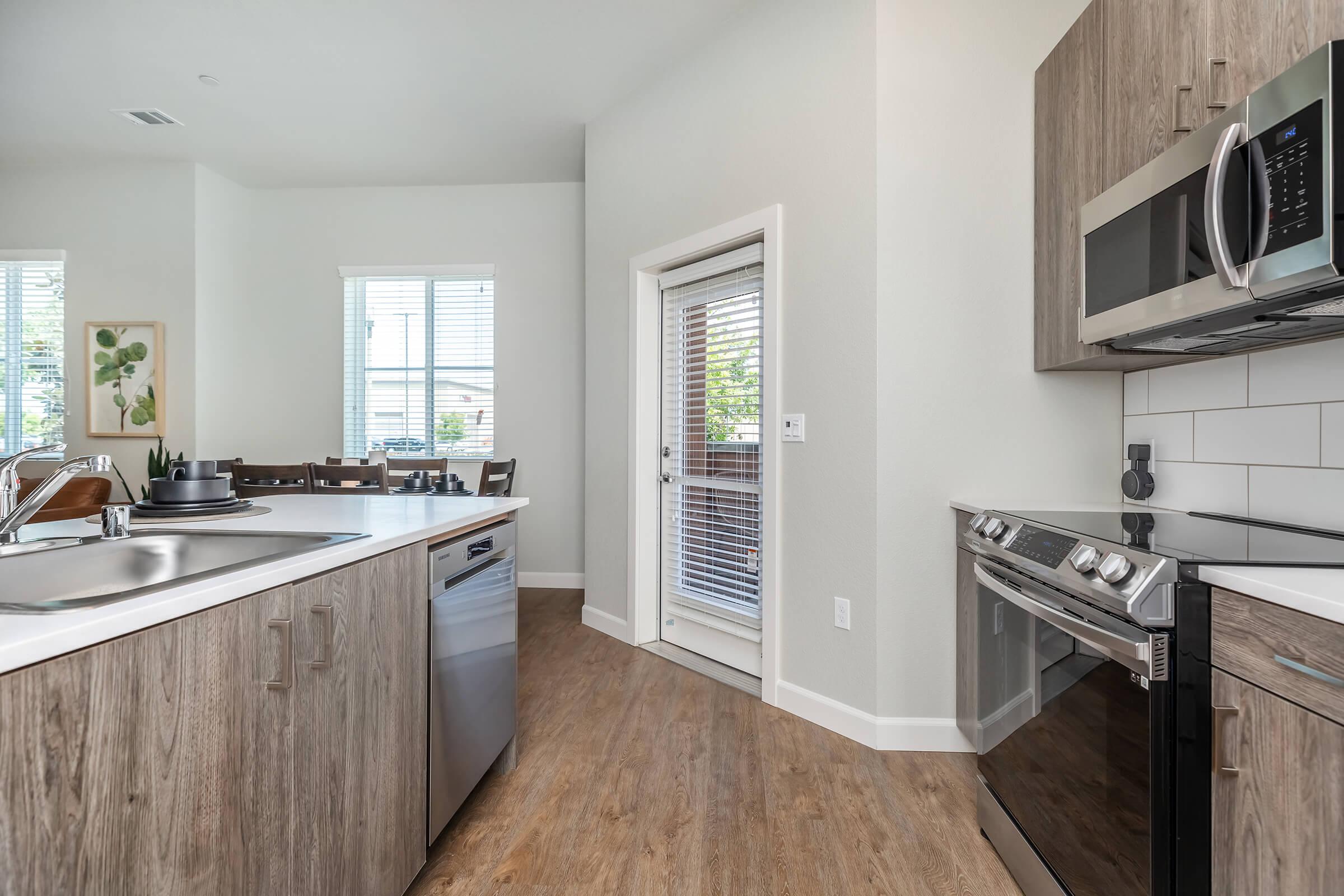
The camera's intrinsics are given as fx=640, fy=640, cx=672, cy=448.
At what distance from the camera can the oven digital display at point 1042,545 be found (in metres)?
1.35

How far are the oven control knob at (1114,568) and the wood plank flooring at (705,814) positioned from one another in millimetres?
879

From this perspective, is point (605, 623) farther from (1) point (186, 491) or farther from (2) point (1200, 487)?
(2) point (1200, 487)

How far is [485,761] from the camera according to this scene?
1811 mm

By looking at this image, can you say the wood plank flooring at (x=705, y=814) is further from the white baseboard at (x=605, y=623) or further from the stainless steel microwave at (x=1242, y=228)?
the stainless steel microwave at (x=1242, y=228)

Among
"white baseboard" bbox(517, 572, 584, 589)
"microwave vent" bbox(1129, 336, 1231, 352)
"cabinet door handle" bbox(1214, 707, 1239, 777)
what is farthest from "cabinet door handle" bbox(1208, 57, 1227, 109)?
"white baseboard" bbox(517, 572, 584, 589)

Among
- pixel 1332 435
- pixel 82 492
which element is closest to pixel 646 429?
pixel 1332 435

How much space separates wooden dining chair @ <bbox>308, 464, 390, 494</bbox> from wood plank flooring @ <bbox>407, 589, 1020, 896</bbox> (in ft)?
4.63

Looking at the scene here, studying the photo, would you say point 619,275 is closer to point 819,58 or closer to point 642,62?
point 642,62

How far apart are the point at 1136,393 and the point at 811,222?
4.18ft

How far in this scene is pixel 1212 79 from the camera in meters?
1.41

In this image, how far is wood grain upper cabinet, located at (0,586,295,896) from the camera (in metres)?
0.62

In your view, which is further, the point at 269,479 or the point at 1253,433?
the point at 269,479

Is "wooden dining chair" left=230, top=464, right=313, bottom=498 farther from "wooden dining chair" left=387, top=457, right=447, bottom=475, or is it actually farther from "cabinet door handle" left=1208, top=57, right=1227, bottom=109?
"cabinet door handle" left=1208, top=57, right=1227, bottom=109

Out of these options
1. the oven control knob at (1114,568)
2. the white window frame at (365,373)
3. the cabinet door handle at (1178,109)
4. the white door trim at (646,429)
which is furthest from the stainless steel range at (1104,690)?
the white window frame at (365,373)
